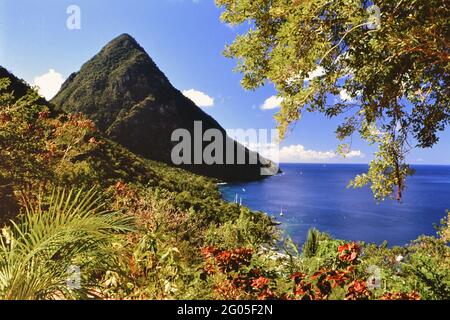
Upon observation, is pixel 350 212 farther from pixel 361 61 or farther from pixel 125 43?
pixel 361 61

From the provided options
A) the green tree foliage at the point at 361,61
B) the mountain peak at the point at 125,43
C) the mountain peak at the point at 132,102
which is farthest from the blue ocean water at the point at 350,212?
the mountain peak at the point at 125,43

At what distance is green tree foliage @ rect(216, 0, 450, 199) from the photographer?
170 inches

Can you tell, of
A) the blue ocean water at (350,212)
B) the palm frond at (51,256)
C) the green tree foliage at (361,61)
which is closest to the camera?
the palm frond at (51,256)

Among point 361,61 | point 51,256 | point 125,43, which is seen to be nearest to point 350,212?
point 125,43

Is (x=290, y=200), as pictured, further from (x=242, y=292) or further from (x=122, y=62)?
(x=242, y=292)

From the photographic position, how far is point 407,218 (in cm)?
7194

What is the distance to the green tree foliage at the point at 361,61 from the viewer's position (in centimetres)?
433

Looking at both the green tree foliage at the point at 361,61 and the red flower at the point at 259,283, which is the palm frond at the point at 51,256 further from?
the green tree foliage at the point at 361,61

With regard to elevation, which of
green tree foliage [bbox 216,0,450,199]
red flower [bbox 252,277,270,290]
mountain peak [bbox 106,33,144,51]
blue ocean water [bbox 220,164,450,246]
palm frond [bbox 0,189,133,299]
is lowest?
blue ocean water [bbox 220,164,450,246]

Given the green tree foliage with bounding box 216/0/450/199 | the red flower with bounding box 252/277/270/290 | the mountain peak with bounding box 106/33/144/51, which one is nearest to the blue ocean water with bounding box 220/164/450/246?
the green tree foliage with bounding box 216/0/450/199

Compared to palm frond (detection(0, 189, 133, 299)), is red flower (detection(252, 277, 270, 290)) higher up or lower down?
lower down

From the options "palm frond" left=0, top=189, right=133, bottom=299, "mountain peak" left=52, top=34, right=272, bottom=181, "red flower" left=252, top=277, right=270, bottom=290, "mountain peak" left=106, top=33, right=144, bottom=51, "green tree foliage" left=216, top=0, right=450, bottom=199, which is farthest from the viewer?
"mountain peak" left=106, top=33, right=144, bottom=51

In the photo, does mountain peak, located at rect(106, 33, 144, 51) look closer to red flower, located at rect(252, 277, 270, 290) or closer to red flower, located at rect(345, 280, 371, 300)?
red flower, located at rect(252, 277, 270, 290)

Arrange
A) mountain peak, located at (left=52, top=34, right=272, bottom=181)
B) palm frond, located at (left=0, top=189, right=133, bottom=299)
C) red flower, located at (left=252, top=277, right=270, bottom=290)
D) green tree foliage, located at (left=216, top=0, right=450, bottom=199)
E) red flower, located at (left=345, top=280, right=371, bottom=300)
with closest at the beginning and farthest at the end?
palm frond, located at (left=0, top=189, right=133, bottom=299) → red flower, located at (left=345, top=280, right=371, bottom=300) → red flower, located at (left=252, top=277, right=270, bottom=290) → green tree foliage, located at (left=216, top=0, right=450, bottom=199) → mountain peak, located at (left=52, top=34, right=272, bottom=181)
